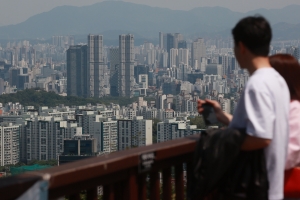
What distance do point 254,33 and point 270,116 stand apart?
169 mm

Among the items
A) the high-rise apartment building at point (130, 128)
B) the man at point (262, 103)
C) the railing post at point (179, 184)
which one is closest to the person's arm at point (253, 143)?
the man at point (262, 103)

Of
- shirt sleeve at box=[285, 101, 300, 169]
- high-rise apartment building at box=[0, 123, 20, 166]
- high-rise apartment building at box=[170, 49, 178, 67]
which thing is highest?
shirt sleeve at box=[285, 101, 300, 169]

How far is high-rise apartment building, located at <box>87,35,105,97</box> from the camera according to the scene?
81438mm

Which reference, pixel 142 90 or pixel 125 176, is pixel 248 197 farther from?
pixel 142 90

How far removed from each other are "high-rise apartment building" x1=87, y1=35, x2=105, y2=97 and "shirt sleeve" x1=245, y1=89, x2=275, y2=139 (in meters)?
79.5

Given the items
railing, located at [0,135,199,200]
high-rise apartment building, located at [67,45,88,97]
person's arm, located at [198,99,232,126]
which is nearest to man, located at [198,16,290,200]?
person's arm, located at [198,99,232,126]

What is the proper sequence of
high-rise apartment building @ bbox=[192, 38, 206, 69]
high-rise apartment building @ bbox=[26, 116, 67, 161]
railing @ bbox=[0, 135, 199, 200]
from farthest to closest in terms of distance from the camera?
1. high-rise apartment building @ bbox=[192, 38, 206, 69]
2. high-rise apartment building @ bbox=[26, 116, 67, 161]
3. railing @ bbox=[0, 135, 199, 200]

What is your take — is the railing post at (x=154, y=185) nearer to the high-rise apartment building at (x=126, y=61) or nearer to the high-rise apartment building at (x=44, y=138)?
the high-rise apartment building at (x=44, y=138)

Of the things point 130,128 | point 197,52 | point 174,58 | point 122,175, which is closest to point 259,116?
point 122,175

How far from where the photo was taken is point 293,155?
1.58 metres

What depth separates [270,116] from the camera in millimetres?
1434

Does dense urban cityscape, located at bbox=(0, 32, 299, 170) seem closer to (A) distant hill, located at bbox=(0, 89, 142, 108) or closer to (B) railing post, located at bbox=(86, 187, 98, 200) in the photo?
(A) distant hill, located at bbox=(0, 89, 142, 108)

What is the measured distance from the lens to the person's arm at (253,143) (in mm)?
1453

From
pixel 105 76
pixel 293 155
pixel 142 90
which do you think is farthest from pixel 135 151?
pixel 105 76
